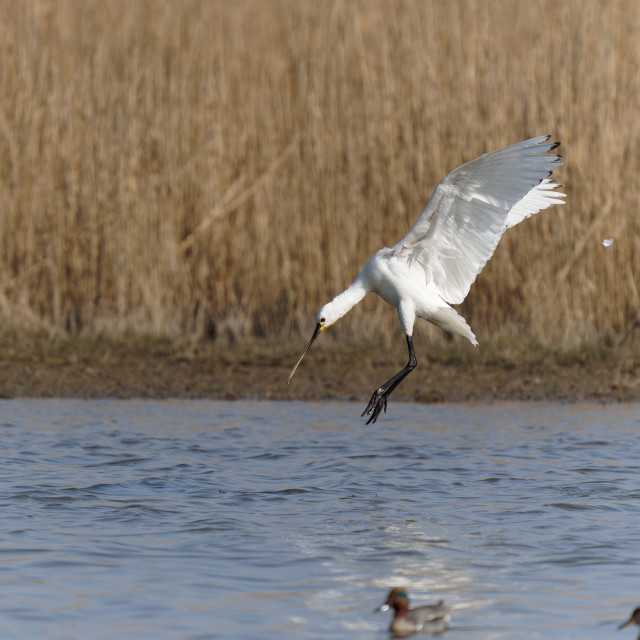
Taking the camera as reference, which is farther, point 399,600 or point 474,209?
point 474,209

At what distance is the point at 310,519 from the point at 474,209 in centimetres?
186

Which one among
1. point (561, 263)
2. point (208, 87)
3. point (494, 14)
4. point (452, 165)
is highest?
point (494, 14)

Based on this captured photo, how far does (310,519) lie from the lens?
5508 mm

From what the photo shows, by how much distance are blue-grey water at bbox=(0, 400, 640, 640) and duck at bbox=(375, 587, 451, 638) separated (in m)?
0.08

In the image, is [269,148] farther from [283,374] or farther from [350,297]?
[350,297]

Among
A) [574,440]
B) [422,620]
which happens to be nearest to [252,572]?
[422,620]

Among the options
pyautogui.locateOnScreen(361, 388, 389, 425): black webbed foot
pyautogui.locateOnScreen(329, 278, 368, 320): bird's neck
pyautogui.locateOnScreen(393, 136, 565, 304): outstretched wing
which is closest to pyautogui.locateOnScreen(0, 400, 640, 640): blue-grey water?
pyautogui.locateOnScreen(361, 388, 389, 425): black webbed foot

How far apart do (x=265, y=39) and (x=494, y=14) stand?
184 cm

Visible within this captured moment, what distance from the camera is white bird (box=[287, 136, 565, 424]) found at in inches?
240

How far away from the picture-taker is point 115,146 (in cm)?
978

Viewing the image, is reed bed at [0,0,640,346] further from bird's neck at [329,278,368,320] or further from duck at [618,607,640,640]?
duck at [618,607,640,640]

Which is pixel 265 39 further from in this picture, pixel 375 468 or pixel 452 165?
pixel 375 468

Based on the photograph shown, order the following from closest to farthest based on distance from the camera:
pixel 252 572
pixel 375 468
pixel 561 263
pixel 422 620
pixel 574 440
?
pixel 422 620 → pixel 252 572 → pixel 375 468 → pixel 574 440 → pixel 561 263

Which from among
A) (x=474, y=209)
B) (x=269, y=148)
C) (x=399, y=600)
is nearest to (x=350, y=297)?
(x=474, y=209)
